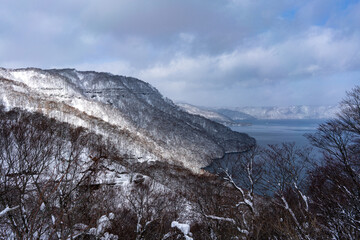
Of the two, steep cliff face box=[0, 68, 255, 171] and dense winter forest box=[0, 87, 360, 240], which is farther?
steep cliff face box=[0, 68, 255, 171]

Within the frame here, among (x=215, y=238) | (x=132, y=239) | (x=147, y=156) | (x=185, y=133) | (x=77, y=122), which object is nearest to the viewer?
(x=215, y=238)

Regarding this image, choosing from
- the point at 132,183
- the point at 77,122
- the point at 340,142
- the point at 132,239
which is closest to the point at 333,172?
the point at 340,142

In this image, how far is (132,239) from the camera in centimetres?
1037

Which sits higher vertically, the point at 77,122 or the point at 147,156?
the point at 77,122

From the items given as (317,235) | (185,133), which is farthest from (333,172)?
(185,133)

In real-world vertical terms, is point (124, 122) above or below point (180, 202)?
above

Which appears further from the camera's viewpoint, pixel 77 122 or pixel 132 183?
pixel 77 122

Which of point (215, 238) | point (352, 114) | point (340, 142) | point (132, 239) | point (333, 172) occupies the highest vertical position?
point (352, 114)

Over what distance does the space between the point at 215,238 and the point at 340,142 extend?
8634 mm

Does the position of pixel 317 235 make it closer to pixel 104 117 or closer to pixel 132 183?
pixel 132 183

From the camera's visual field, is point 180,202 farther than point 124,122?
No

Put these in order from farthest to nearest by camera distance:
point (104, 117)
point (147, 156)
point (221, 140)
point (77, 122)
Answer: point (221, 140) → point (104, 117) → point (77, 122) → point (147, 156)

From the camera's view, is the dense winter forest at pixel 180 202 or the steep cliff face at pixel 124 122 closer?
the dense winter forest at pixel 180 202

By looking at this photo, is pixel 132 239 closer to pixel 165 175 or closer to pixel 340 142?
pixel 340 142
